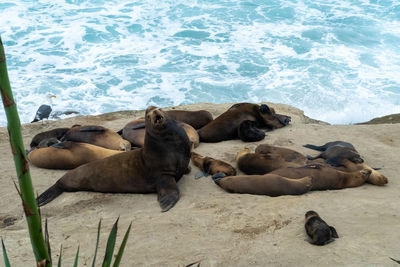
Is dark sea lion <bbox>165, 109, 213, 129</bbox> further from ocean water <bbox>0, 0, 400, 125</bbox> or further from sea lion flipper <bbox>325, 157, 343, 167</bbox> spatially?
ocean water <bbox>0, 0, 400, 125</bbox>

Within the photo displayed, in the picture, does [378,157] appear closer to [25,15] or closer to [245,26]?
[245,26]

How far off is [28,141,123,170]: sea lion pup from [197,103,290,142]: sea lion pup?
5.70 feet

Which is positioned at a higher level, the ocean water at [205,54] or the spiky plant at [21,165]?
the spiky plant at [21,165]

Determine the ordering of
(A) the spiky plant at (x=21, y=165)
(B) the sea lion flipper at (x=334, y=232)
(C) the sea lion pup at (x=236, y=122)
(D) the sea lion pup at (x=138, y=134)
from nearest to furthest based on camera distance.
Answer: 1. (A) the spiky plant at (x=21, y=165)
2. (B) the sea lion flipper at (x=334, y=232)
3. (D) the sea lion pup at (x=138, y=134)
4. (C) the sea lion pup at (x=236, y=122)

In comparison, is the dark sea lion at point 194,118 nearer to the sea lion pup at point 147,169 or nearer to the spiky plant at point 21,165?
the sea lion pup at point 147,169

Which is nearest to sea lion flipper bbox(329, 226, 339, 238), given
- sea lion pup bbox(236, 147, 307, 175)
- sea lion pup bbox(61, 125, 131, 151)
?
A: sea lion pup bbox(236, 147, 307, 175)

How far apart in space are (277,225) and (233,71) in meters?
11.6

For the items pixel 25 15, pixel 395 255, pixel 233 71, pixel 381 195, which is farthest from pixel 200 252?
pixel 25 15

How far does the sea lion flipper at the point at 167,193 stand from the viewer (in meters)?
4.53

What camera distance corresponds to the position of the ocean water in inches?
524

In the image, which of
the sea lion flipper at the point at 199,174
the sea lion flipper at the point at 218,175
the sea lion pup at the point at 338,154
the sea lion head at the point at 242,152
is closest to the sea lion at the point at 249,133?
the sea lion head at the point at 242,152

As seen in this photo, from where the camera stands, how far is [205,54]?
52.3ft

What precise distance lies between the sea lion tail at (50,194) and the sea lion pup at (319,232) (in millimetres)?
2835

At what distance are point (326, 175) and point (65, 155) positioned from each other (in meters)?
3.21
